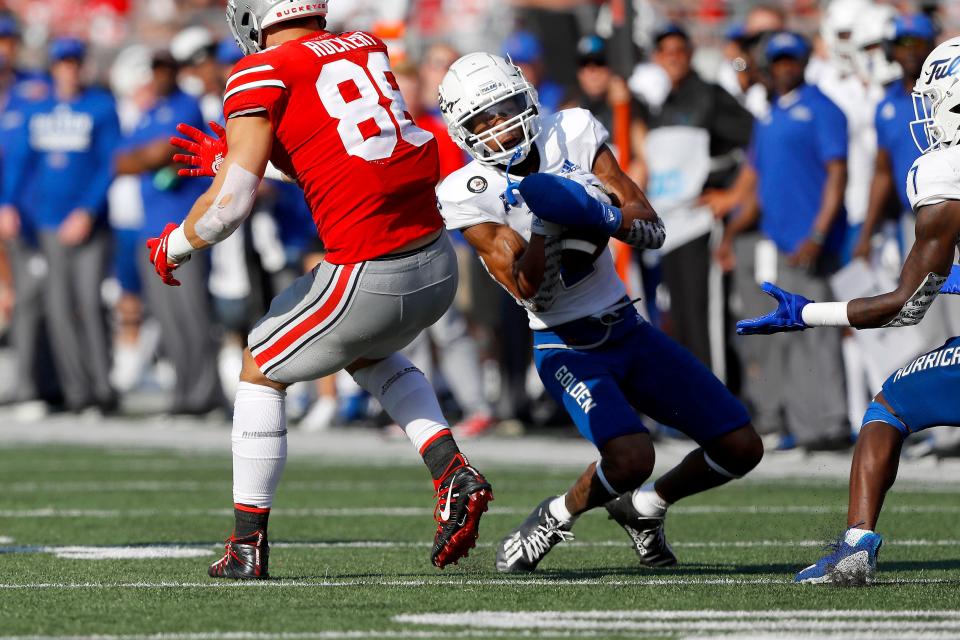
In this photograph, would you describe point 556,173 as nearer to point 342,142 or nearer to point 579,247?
point 579,247

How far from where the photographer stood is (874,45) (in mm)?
9812

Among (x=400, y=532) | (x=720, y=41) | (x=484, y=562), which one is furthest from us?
(x=720, y=41)

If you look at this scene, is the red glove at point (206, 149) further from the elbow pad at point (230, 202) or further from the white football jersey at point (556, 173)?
the white football jersey at point (556, 173)

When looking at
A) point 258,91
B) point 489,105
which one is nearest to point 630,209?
point 489,105

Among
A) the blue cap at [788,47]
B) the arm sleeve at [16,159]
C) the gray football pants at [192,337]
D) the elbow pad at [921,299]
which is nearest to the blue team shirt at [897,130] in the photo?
the blue cap at [788,47]

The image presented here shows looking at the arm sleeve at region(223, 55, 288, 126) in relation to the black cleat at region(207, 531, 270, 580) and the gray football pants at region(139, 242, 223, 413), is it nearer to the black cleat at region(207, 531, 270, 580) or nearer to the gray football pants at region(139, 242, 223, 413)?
the black cleat at region(207, 531, 270, 580)

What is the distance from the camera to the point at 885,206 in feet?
31.4

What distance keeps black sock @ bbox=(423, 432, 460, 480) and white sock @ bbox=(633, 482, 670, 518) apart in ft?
2.43

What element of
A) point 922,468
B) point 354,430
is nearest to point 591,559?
point 922,468

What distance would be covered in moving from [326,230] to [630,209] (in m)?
0.96

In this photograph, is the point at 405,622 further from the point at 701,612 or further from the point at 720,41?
the point at 720,41

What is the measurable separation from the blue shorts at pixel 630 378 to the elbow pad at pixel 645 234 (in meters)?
0.33

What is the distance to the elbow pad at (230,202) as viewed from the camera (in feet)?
17.4

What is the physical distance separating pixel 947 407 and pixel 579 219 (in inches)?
46.7
